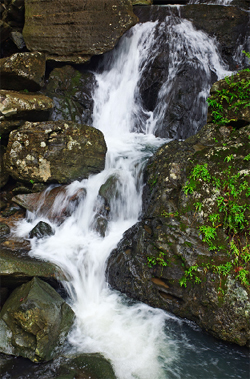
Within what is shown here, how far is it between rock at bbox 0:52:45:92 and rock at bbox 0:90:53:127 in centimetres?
37

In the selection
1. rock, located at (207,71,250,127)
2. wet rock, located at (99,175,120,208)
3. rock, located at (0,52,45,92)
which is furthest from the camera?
rock, located at (0,52,45,92)

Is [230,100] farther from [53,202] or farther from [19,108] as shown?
[19,108]

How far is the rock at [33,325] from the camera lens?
3.95 m

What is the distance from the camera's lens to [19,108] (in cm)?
723

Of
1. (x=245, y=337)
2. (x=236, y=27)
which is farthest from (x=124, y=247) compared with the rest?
(x=236, y=27)

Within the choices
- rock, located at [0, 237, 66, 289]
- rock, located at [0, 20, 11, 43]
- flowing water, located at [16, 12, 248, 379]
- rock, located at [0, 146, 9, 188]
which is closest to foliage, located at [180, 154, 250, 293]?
flowing water, located at [16, 12, 248, 379]

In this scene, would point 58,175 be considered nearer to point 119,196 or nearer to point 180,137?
point 119,196

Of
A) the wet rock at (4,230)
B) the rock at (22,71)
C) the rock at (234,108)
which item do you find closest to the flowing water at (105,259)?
the wet rock at (4,230)

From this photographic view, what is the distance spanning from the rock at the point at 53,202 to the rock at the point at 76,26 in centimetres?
572

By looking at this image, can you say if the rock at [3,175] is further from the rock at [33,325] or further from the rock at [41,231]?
the rock at [33,325]

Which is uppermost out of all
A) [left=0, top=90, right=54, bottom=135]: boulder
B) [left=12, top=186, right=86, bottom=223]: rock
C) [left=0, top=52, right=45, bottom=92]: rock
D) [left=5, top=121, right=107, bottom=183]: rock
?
[left=0, top=52, right=45, bottom=92]: rock

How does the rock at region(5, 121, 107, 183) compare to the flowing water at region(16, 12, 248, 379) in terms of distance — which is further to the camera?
the rock at region(5, 121, 107, 183)

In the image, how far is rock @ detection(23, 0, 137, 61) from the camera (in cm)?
959

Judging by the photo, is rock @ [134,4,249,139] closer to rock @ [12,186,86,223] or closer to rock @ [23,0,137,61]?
rock @ [23,0,137,61]
